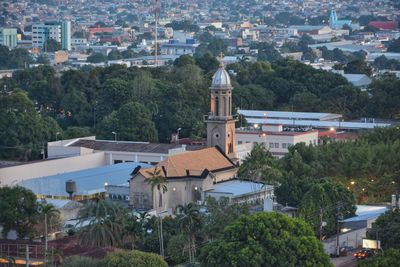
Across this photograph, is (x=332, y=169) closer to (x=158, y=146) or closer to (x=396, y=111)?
(x=158, y=146)

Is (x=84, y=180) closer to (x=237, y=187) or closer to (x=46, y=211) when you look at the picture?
(x=237, y=187)

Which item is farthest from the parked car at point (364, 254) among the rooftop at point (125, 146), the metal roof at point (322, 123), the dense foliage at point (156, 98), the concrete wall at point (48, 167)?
the metal roof at point (322, 123)

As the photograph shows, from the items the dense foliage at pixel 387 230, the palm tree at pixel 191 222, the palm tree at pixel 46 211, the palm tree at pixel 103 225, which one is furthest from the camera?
the palm tree at pixel 46 211

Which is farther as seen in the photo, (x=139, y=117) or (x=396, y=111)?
(x=396, y=111)

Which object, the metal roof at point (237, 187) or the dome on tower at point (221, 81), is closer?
the metal roof at point (237, 187)

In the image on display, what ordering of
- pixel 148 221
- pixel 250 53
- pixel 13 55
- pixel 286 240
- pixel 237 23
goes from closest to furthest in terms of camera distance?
pixel 286 240
pixel 148 221
pixel 13 55
pixel 250 53
pixel 237 23

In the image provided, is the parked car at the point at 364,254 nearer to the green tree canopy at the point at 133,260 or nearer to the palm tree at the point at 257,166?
the green tree canopy at the point at 133,260

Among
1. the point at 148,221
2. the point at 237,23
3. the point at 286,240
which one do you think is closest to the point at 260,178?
the point at 148,221
